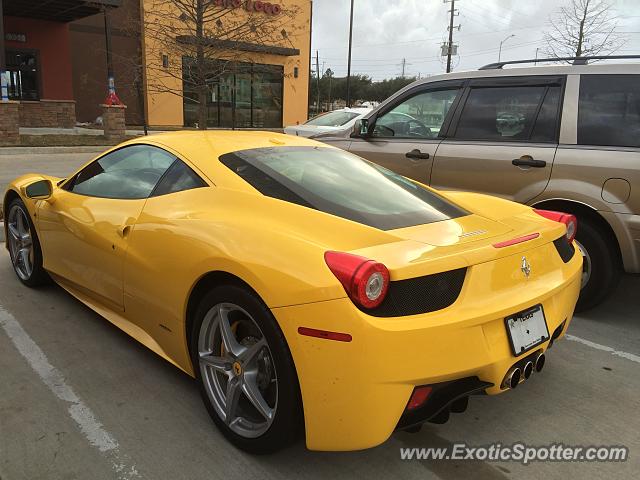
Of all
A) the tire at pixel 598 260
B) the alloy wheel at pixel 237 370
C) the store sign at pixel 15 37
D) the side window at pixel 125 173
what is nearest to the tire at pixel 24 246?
the side window at pixel 125 173

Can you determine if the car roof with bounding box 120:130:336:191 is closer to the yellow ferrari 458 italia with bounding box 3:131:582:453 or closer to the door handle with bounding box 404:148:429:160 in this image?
the yellow ferrari 458 italia with bounding box 3:131:582:453

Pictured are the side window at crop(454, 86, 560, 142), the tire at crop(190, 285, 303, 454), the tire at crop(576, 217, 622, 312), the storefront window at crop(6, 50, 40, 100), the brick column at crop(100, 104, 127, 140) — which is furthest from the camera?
the storefront window at crop(6, 50, 40, 100)

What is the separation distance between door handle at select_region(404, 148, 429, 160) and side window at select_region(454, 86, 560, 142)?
1.14ft

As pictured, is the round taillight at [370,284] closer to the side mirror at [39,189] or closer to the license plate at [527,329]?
the license plate at [527,329]

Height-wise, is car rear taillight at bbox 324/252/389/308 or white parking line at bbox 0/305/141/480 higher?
car rear taillight at bbox 324/252/389/308

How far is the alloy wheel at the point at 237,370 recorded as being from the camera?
2.36 m

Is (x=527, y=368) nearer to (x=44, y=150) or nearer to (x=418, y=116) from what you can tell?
(x=418, y=116)

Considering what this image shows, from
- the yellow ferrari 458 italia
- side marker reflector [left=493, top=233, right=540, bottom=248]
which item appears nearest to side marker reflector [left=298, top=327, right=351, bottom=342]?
the yellow ferrari 458 italia

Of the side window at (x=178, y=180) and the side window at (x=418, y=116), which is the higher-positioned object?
the side window at (x=418, y=116)

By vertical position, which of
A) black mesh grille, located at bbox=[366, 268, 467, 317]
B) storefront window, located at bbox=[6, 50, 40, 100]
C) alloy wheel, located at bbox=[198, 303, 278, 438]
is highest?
storefront window, located at bbox=[6, 50, 40, 100]

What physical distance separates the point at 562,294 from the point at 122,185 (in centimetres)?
267

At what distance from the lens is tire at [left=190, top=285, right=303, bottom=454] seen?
2146 mm

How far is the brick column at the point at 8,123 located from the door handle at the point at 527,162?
49.8 feet

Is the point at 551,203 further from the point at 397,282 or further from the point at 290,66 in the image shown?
the point at 290,66
